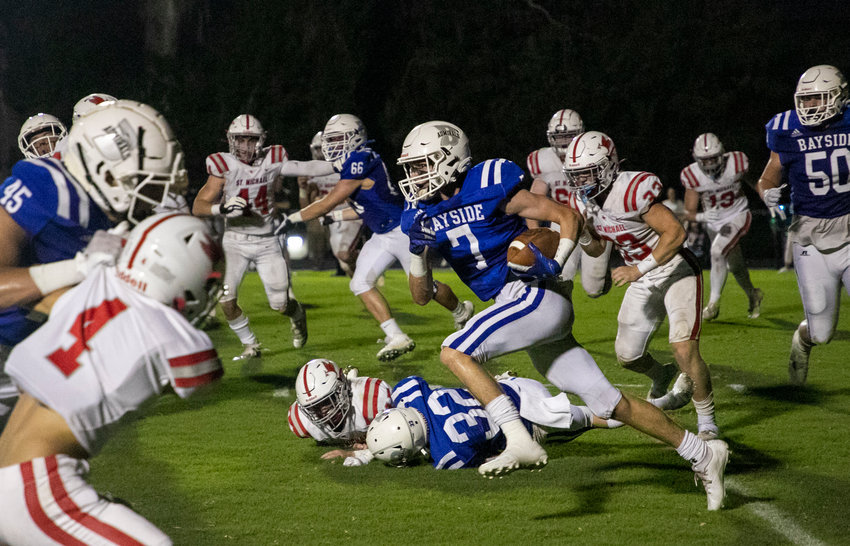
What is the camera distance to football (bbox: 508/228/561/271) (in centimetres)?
396

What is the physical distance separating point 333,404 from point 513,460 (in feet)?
4.56

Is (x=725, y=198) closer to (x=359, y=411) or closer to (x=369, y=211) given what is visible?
(x=369, y=211)

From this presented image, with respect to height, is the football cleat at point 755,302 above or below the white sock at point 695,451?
below

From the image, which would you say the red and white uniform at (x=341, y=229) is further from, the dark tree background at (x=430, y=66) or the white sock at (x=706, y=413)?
the dark tree background at (x=430, y=66)

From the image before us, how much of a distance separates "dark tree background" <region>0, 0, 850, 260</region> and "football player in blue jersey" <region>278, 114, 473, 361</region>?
15.1 m

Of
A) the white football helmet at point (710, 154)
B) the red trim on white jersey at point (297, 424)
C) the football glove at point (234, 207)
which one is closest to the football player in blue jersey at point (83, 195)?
the red trim on white jersey at point (297, 424)

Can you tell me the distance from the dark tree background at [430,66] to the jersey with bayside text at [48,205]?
805 inches

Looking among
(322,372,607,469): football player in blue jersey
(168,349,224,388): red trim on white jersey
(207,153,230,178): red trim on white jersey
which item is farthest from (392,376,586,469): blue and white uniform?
(207,153,230,178): red trim on white jersey

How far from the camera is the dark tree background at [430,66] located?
75.8ft

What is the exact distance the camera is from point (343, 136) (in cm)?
812

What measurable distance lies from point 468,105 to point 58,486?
73.1 ft

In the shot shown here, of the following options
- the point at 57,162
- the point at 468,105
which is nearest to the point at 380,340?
the point at 57,162

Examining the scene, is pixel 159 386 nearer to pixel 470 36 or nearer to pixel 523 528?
pixel 523 528

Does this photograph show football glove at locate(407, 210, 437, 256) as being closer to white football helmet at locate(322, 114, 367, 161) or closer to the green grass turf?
the green grass turf
